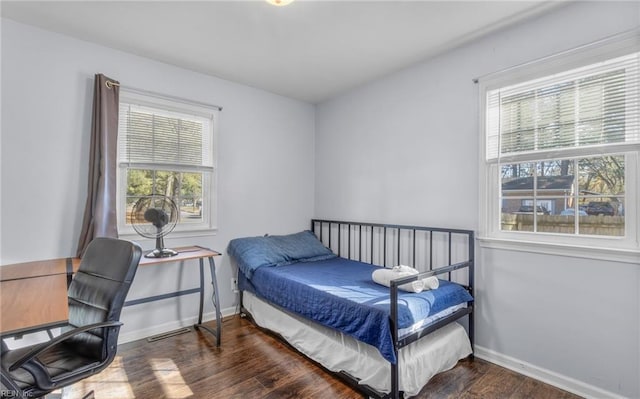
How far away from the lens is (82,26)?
2215 mm

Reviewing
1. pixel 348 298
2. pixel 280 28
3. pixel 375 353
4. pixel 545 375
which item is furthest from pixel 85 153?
pixel 545 375

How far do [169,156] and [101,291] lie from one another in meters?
1.59

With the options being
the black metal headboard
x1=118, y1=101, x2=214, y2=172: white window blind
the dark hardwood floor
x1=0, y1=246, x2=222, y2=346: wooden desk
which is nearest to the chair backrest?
x1=0, y1=246, x2=222, y2=346: wooden desk

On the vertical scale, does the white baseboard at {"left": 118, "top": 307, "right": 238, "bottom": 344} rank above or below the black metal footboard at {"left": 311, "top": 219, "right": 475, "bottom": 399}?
below

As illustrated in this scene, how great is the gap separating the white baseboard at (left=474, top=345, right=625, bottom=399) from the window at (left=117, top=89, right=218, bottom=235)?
264 centimetres

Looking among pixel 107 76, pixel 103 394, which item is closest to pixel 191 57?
pixel 107 76

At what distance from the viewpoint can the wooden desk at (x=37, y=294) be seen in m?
1.12

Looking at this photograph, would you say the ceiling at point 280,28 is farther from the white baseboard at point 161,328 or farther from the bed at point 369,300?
the white baseboard at point 161,328

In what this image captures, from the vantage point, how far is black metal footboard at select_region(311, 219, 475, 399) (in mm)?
1816

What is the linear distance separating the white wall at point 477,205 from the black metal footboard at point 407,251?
0.31 feet

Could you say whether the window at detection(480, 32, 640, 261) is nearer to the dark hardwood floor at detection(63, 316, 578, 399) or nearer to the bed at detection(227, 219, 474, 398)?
the bed at detection(227, 219, 474, 398)

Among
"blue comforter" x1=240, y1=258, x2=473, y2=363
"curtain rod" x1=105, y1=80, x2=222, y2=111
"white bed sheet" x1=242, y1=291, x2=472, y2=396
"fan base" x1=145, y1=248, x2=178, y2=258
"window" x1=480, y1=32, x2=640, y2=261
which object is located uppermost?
"curtain rod" x1=105, y1=80, x2=222, y2=111

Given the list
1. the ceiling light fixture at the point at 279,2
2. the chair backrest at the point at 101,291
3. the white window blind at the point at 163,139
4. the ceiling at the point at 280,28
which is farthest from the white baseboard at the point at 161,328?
the ceiling light fixture at the point at 279,2

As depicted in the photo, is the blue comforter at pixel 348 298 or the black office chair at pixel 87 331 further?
the blue comforter at pixel 348 298
